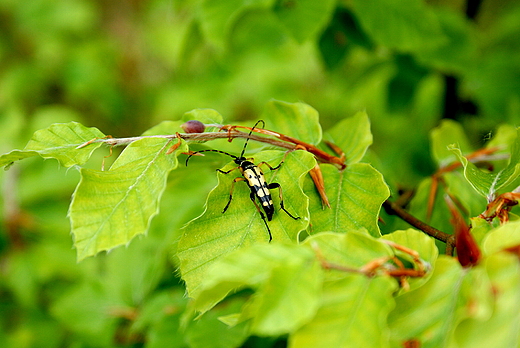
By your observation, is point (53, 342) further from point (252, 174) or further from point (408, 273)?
point (408, 273)

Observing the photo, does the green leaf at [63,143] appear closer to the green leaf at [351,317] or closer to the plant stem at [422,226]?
the green leaf at [351,317]

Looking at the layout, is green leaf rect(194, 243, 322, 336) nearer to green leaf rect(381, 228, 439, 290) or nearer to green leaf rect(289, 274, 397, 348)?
green leaf rect(289, 274, 397, 348)

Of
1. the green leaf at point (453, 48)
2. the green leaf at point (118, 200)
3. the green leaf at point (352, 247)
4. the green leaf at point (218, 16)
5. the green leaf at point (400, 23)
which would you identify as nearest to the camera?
the green leaf at point (352, 247)

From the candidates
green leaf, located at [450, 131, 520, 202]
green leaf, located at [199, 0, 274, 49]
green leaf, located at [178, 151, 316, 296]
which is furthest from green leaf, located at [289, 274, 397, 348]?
green leaf, located at [199, 0, 274, 49]

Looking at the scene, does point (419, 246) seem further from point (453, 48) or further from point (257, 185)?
point (453, 48)

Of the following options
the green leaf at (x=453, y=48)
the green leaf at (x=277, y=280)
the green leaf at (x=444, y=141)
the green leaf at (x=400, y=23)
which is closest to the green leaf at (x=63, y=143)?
the green leaf at (x=277, y=280)
